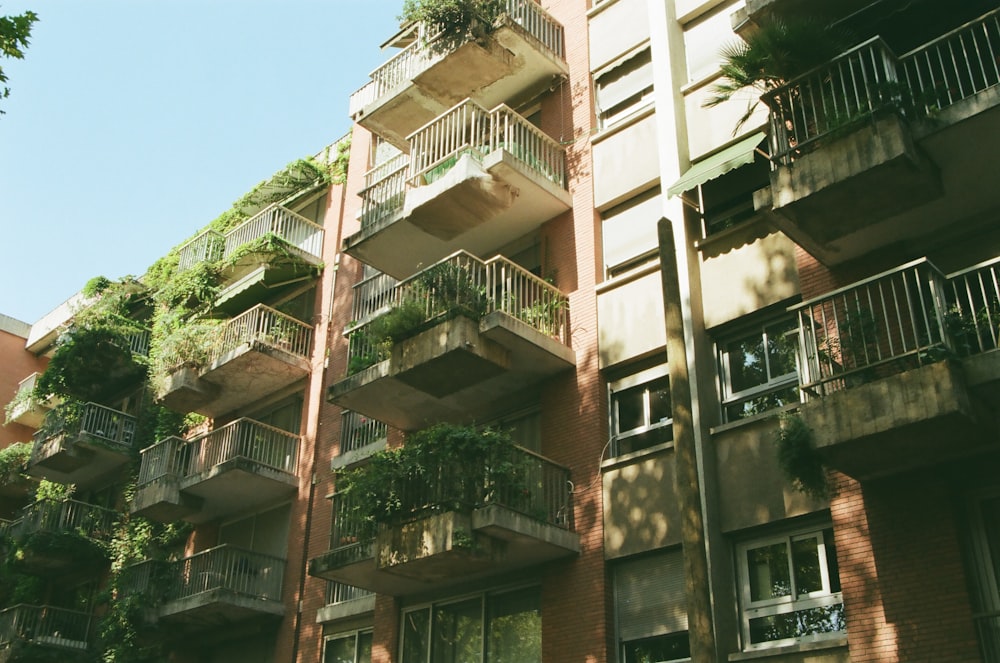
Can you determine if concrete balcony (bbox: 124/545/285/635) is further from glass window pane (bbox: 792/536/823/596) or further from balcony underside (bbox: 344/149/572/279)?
glass window pane (bbox: 792/536/823/596)

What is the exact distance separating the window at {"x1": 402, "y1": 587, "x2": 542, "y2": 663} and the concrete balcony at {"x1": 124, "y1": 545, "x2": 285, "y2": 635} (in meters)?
4.50

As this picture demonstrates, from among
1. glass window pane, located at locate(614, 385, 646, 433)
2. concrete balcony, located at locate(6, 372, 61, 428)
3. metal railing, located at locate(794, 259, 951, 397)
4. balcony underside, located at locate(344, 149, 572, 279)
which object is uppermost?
concrete balcony, located at locate(6, 372, 61, 428)

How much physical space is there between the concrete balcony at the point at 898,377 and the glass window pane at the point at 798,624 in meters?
1.69

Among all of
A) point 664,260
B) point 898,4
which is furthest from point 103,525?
point 898,4

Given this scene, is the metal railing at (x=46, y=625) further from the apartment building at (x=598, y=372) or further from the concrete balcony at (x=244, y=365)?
the concrete balcony at (x=244, y=365)

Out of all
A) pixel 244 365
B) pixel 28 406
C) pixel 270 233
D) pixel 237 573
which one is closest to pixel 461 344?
pixel 237 573

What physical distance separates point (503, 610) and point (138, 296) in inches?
778

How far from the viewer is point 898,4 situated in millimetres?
13516

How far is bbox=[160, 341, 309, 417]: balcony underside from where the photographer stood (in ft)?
74.9

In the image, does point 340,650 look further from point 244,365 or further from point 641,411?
point 641,411

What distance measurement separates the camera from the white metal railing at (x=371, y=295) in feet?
71.8

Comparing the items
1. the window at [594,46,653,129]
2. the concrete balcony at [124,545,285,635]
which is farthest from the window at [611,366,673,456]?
the concrete balcony at [124,545,285,635]

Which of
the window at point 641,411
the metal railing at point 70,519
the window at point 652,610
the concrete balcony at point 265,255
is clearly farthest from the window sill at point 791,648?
the metal railing at point 70,519

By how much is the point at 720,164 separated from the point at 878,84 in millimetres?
2811
